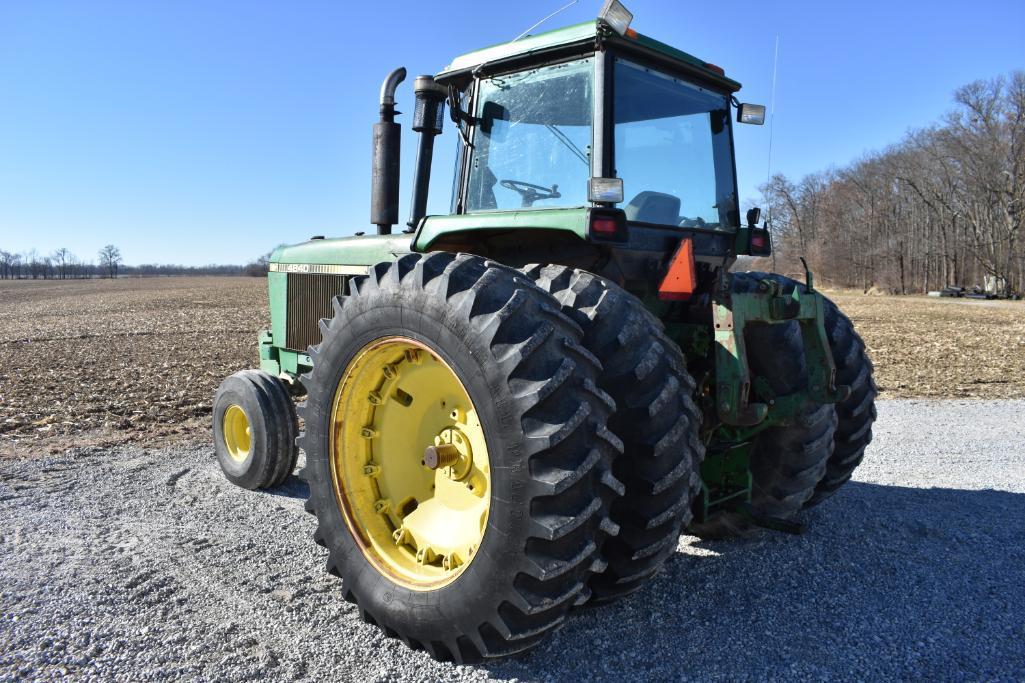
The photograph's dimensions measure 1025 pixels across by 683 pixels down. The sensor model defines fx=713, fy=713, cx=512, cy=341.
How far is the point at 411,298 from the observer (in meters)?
2.62

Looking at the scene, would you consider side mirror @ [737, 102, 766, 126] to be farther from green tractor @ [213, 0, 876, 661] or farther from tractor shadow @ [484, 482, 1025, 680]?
tractor shadow @ [484, 482, 1025, 680]

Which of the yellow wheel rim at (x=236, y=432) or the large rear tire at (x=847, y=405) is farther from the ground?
the large rear tire at (x=847, y=405)

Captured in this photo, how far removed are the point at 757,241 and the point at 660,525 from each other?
199 centimetres

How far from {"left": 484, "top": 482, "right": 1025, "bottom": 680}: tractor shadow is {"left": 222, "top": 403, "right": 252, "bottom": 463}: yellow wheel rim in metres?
3.07

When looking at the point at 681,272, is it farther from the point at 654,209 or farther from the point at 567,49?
the point at 567,49

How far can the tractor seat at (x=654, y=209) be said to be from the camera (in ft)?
10.6

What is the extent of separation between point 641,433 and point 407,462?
3.61 feet

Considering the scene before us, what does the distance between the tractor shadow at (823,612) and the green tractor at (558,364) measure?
0.89 ft

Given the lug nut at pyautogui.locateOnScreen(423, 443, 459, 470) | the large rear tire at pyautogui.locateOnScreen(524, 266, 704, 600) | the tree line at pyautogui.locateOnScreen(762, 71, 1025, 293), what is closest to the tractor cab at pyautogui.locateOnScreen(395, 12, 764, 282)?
the large rear tire at pyautogui.locateOnScreen(524, 266, 704, 600)

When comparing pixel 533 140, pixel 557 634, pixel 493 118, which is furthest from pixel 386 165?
pixel 557 634

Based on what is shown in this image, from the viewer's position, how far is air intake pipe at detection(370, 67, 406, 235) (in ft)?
14.1

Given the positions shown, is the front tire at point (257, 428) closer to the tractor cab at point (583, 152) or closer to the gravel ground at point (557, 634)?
the gravel ground at point (557, 634)

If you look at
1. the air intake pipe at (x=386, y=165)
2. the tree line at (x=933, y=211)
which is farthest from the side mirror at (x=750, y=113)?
the tree line at (x=933, y=211)

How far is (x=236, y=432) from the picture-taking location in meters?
5.09
